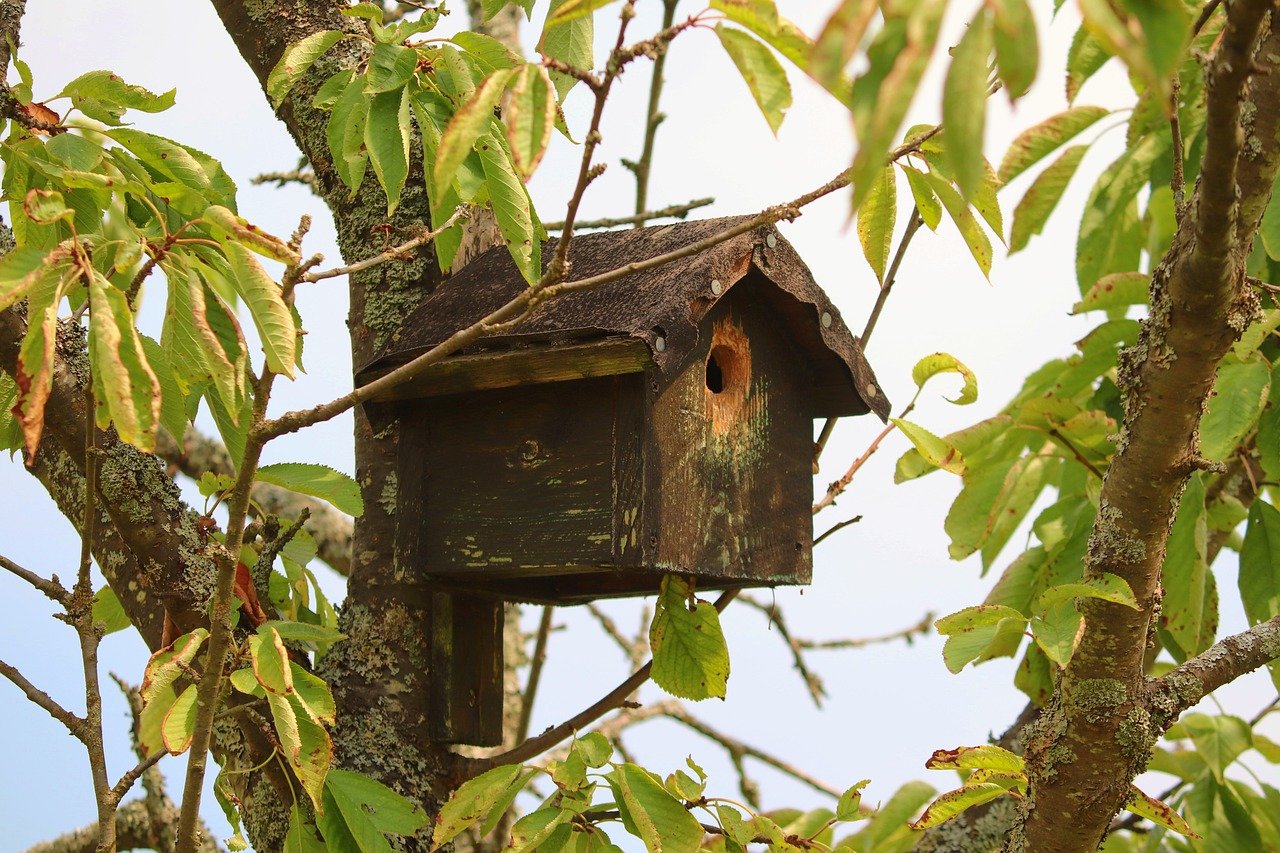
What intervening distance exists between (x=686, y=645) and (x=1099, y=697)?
65cm

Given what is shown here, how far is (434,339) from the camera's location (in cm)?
211

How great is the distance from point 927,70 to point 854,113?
0.05 m

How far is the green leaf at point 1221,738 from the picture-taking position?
264 centimetres

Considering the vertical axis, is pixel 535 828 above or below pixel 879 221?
below

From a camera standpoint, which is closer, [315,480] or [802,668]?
[315,480]

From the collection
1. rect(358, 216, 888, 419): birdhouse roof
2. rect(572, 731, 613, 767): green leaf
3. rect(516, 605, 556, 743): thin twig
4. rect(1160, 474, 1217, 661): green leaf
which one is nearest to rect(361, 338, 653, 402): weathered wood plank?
rect(358, 216, 888, 419): birdhouse roof

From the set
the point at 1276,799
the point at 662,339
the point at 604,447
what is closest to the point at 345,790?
the point at 604,447

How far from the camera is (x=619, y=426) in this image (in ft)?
6.48

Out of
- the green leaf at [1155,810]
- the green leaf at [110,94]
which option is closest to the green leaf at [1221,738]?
the green leaf at [1155,810]

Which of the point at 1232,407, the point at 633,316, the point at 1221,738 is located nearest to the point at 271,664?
the point at 633,316

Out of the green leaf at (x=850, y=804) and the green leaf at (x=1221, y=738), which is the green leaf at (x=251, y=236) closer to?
the green leaf at (x=850, y=804)

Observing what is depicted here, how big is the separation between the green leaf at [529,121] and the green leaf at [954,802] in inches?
46.5

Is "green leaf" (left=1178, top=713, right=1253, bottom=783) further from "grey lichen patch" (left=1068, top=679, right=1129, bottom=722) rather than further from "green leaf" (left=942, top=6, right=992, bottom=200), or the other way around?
"green leaf" (left=942, top=6, right=992, bottom=200)

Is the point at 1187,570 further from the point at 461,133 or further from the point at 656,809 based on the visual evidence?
the point at 461,133
